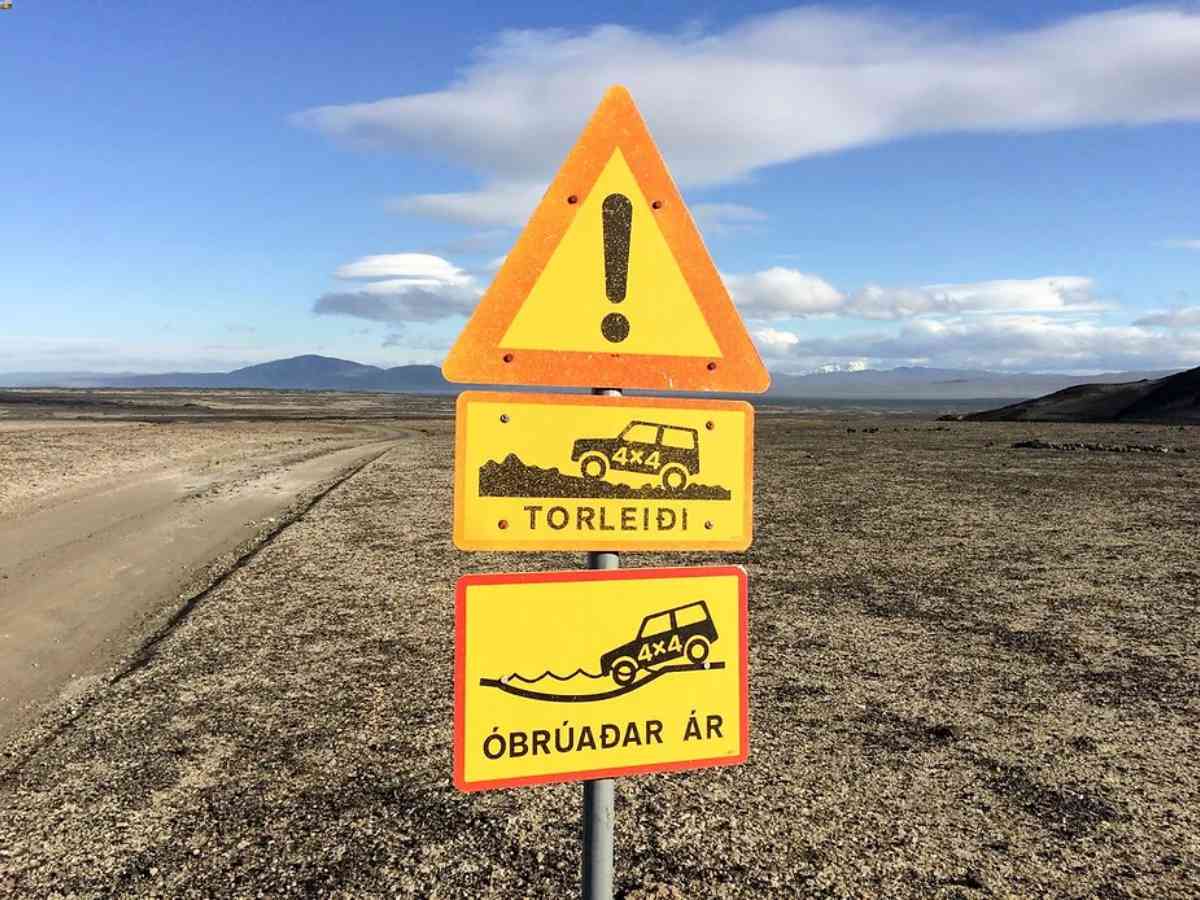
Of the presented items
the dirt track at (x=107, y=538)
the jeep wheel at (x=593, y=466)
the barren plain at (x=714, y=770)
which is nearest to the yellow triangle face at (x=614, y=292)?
the jeep wheel at (x=593, y=466)

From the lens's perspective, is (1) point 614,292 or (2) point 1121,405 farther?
(2) point 1121,405

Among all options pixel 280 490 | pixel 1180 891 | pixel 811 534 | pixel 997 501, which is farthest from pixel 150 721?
pixel 997 501

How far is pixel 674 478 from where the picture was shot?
2139 millimetres

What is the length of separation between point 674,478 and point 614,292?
1.71ft

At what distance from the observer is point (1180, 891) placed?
3494mm

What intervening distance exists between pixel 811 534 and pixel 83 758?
31.5 feet

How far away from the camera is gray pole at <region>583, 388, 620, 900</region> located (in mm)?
2064

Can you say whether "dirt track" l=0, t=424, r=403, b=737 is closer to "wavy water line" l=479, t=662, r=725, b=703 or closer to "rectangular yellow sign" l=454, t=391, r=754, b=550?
"wavy water line" l=479, t=662, r=725, b=703

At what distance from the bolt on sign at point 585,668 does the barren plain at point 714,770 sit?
174cm

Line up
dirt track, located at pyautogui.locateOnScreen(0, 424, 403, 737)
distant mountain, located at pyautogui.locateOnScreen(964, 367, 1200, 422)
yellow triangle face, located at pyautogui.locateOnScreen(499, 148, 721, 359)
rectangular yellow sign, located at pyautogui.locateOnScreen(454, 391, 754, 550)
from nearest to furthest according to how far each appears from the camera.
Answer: rectangular yellow sign, located at pyautogui.locateOnScreen(454, 391, 754, 550)
yellow triangle face, located at pyautogui.locateOnScreen(499, 148, 721, 359)
dirt track, located at pyautogui.locateOnScreen(0, 424, 403, 737)
distant mountain, located at pyautogui.locateOnScreen(964, 367, 1200, 422)

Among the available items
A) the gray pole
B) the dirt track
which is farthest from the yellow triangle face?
the dirt track

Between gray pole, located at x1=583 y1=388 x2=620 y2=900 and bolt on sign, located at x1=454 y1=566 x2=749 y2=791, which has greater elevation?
bolt on sign, located at x1=454 y1=566 x2=749 y2=791

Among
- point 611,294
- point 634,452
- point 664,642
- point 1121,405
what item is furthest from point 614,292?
point 1121,405

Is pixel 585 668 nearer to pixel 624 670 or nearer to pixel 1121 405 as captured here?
pixel 624 670
